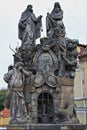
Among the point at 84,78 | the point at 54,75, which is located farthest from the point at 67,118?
the point at 84,78

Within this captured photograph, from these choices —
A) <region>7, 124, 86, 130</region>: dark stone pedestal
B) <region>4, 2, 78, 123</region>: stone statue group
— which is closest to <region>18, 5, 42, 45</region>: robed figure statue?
<region>4, 2, 78, 123</region>: stone statue group

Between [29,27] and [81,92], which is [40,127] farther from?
[81,92]

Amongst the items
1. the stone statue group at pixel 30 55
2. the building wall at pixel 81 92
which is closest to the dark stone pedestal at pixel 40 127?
the stone statue group at pixel 30 55

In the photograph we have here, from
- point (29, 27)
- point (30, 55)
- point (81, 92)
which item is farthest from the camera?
point (81, 92)

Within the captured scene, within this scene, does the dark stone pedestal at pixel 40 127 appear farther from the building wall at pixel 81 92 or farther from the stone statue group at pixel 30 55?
the building wall at pixel 81 92

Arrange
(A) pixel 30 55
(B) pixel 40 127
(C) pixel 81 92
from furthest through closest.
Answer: (C) pixel 81 92
(A) pixel 30 55
(B) pixel 40 127

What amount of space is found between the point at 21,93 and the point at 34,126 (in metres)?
1.51

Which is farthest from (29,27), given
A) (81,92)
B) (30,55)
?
(81,92)

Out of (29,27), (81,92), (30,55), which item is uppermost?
(29,27)

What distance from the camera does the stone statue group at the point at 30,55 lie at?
49.1 feet

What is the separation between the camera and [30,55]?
1596cm

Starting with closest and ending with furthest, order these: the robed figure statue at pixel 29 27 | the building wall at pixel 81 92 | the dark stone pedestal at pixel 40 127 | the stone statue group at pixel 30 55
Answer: the dark stone pedestal at pixel 40 127, the stone statue group at pixel 30 55, the robed figure statue at pixel 29 27, the building wall at pixel 81 92

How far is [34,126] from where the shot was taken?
47.4 feet

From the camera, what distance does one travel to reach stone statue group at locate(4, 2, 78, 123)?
15.0 metres
